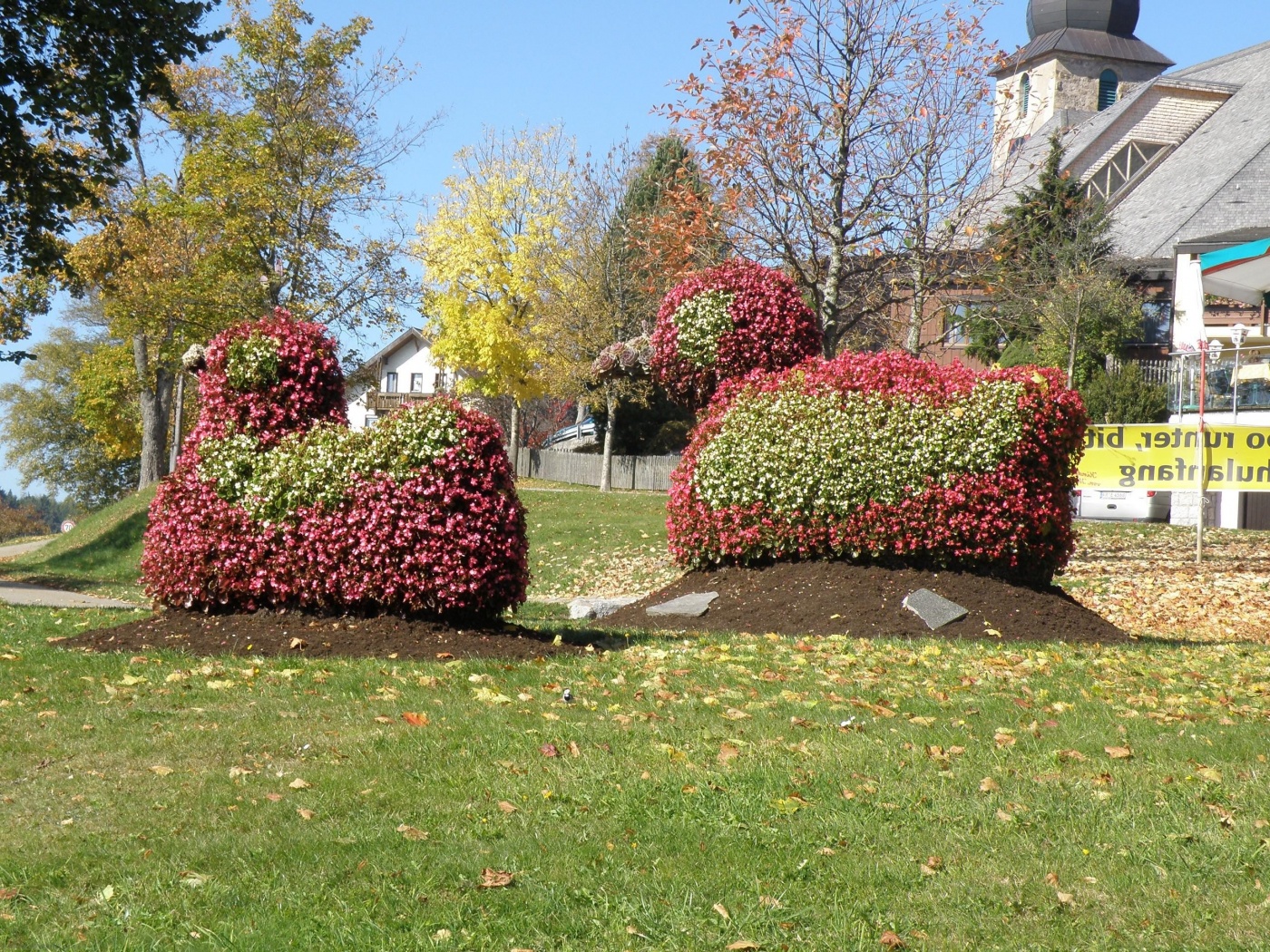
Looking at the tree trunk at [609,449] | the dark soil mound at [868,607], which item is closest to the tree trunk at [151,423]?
the tree trunk at [609,449]

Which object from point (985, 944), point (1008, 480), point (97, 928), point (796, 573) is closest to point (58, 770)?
point (97, 928)

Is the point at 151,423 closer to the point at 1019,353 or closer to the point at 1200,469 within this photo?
the point at 1019,353

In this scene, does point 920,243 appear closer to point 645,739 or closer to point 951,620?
point 951,620

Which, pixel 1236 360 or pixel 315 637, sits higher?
pixel 1236 360

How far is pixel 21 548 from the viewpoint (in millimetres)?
36031

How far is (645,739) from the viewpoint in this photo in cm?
602

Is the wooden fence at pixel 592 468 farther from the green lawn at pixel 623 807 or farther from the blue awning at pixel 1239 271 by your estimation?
the green lawn at pixel 623 807

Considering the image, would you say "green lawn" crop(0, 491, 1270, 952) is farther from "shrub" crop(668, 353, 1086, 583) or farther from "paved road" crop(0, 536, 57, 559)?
"paved road" crop(0, 536, 57, 559)

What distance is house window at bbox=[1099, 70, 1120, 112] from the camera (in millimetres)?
65438

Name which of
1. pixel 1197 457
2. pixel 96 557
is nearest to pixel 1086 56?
pixel 1197 457

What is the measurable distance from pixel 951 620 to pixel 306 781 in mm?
6281

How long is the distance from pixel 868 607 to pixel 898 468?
1.23m

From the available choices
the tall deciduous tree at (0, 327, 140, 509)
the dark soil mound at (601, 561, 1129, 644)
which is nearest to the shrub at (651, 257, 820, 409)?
the dark soil mound at (601, 561, 1129, 644)

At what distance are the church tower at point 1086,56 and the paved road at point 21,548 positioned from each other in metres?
50.0
